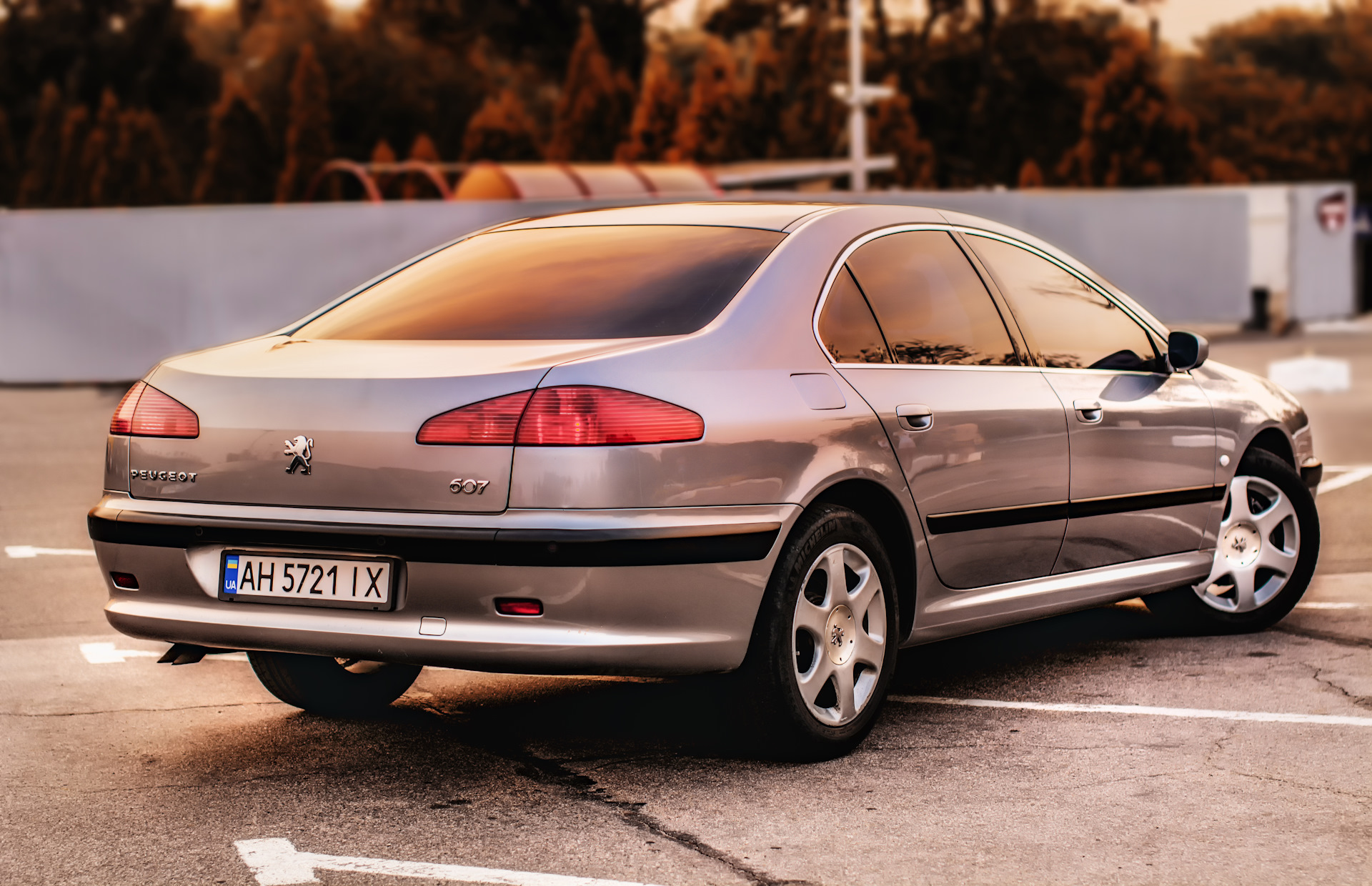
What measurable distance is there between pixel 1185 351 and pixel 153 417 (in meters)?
3.40

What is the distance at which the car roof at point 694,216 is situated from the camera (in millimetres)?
5680

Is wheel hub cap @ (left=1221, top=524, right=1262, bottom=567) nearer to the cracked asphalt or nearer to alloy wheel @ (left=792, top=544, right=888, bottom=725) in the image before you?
the cracked asphalt

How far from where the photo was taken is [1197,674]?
634 cm

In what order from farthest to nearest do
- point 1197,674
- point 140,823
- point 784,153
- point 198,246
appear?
point 784,153 → point 198,246 → point 1197,674 → point 140,823

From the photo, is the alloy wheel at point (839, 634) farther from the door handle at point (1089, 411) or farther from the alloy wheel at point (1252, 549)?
the alloy wheel at point (1252, 549)

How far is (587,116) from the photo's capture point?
159 feet

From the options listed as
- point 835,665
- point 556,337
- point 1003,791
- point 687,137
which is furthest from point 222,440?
point 687,137

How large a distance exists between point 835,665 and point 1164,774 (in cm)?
90

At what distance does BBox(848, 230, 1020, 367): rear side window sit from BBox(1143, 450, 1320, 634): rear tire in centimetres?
154

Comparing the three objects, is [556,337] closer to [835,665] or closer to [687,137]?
[835,665]

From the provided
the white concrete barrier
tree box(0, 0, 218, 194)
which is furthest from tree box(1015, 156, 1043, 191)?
tree box(0, 0, 218, 194)

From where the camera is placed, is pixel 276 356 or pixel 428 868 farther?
pixel 276 356

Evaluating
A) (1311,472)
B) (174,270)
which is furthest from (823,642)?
(174,270)

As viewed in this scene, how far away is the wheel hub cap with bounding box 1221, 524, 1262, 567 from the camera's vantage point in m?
6.99
